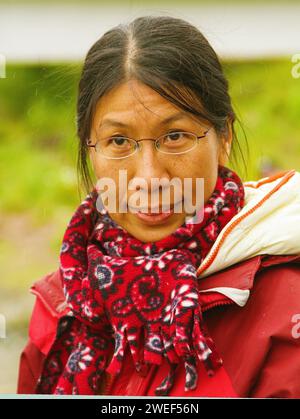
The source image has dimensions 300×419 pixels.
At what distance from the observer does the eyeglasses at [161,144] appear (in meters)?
1.45

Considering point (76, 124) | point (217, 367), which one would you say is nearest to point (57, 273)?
point (76, 124)

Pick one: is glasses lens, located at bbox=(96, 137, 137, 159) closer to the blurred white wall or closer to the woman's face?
the woman's face

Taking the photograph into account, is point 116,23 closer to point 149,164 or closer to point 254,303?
point 149,164

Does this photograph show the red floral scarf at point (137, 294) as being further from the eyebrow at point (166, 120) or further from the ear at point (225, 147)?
the eyebrow at point (166, 120)

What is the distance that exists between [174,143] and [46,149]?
147cm

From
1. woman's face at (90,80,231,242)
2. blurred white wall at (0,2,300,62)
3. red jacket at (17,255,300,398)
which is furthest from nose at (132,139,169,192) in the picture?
blurred white wall at (0,2,300,62)

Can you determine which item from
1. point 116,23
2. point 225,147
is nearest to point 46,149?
point 116,23

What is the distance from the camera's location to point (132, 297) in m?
1.43

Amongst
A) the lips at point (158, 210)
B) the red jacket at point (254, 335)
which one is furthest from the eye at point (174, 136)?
the red jacket at point (254, 335)

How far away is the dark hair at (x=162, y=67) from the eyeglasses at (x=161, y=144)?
0.06 meters

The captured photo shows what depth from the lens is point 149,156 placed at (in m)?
1.44

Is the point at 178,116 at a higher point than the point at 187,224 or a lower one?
higher

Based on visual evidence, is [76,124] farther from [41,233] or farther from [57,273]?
[41,233]

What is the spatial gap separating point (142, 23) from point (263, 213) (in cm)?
52
